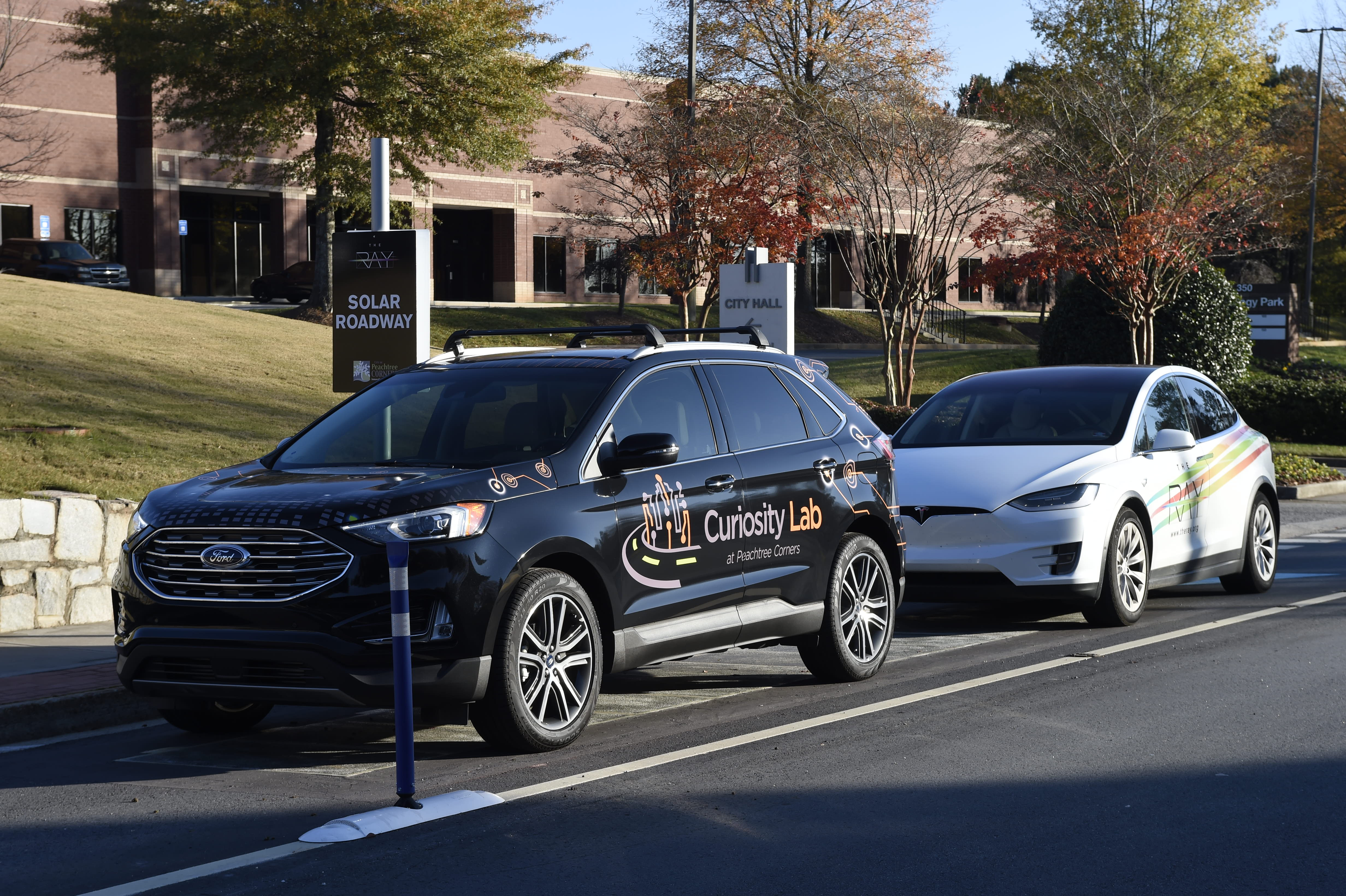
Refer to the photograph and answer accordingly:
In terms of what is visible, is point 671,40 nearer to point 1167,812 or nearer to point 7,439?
point 7,439

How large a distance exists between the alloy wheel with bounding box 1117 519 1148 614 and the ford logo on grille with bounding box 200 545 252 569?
6.14m

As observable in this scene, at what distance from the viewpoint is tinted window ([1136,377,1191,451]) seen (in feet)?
36.2

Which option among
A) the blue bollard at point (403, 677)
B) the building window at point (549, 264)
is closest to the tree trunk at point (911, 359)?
the blue bollard at point (403, 677)

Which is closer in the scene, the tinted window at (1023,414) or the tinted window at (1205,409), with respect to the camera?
the tinted window at (1023,414)

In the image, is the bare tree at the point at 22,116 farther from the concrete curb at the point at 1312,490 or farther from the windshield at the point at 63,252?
the concrete curb at the point at 1312,490

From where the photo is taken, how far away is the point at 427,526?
6.41 metres

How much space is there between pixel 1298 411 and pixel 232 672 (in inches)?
988

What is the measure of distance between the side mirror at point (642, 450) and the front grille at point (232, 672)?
1.71 metres

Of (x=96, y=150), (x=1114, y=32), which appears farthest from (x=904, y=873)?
(x=1114, y=32)

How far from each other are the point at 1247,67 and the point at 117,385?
1896 inches

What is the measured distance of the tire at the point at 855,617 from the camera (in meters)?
8.48

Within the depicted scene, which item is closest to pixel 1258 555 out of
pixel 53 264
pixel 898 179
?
pixel 898 179

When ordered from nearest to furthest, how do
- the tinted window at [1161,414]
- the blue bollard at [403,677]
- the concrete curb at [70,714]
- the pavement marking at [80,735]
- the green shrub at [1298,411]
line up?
1. the blue bollard at [403,677]
2. the pavement marking at [80,735]
3. the concrete curb at [70,714]
4. the tinted window at [1161,414]
5. the green shrub at [1298,411]

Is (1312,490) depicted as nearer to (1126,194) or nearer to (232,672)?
(1126,194)
